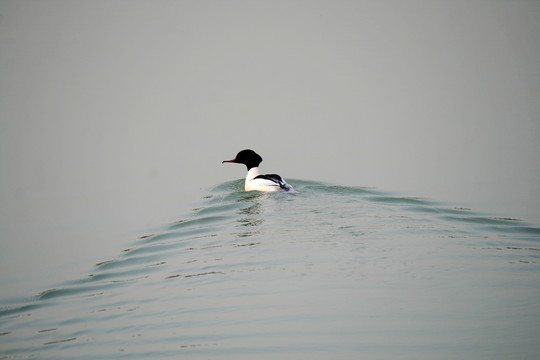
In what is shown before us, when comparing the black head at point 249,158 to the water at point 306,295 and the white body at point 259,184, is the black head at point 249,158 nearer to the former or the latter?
the white body at point 259,184

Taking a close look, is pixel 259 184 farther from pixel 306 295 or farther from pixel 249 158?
pixel 306 295

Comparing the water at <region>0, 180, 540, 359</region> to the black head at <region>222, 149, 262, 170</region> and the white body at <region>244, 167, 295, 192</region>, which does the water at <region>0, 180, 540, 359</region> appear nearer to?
the white body at <region>244, 167, 295, 192</region>

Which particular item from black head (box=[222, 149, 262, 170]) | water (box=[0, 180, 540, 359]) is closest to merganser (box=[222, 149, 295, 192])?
→ black head (box=[222, 149, 262, 170])

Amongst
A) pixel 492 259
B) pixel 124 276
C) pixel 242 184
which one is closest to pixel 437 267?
pixel 492 259

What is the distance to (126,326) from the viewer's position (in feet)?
22.5

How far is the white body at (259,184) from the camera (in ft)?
48.0

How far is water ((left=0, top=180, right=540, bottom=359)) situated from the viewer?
5.96m

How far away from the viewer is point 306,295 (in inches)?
289

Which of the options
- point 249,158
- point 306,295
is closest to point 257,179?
point 249,158

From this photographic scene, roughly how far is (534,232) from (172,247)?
6.17 meters

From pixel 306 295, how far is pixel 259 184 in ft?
26.1

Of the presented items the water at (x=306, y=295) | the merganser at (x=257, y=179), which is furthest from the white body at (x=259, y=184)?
the water at (x=306, y=295)

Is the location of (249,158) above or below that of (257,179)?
above

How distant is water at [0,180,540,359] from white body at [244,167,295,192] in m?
2.36
